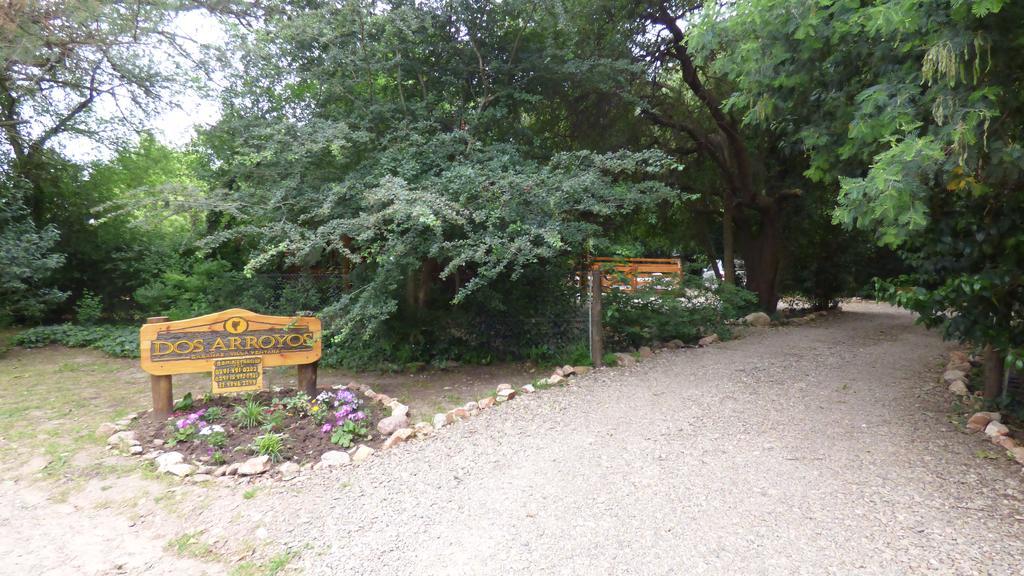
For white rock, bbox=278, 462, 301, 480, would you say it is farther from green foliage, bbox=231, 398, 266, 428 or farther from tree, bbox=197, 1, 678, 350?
tree, bbox=197, 1, 678, 350

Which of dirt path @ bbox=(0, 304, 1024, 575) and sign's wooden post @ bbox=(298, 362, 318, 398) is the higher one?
sign's wooden post @ bbox=(298, 362, 318, 398)

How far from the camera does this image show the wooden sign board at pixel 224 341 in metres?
4.89

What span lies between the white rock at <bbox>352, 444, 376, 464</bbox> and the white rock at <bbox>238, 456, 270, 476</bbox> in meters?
0.61

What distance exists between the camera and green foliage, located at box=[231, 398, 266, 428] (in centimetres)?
475

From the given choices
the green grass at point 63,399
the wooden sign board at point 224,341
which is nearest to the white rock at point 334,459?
the wooden sign board at point 224,341

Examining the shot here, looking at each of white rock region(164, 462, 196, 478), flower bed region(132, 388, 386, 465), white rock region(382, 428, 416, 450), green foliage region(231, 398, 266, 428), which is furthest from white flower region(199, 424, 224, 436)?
white rock region(382, 428, 416, 450)

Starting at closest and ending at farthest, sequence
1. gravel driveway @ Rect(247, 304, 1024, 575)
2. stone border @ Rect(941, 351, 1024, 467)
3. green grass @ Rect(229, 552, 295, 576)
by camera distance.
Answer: gravel driveway @ Rect(247, 304, 1024, 575), green grass @ Rect(229, 552, 295, 576), stone border @ Rect(941, 351, 1024, 467)

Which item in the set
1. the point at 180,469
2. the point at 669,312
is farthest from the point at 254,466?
the point at 669,312

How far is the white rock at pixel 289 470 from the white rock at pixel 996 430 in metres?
4.94

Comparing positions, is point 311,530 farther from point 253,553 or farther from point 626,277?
point 626,277

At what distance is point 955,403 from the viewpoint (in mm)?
4777

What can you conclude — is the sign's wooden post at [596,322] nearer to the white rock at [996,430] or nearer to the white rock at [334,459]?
the white rock at [334,459]

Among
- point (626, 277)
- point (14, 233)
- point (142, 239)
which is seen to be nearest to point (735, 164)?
point (626, 277)

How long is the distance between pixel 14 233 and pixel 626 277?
9.67 m
